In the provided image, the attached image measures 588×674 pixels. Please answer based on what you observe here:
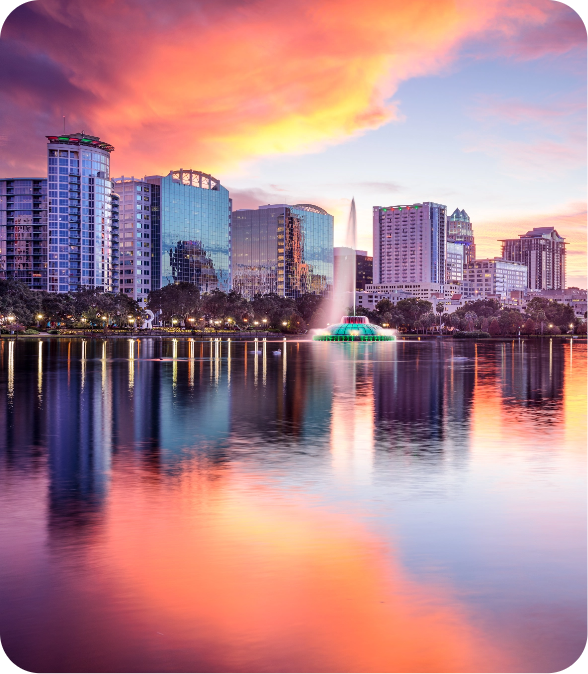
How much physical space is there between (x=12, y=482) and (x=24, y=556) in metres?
4.94

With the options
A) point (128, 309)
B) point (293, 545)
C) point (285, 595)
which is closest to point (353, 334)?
point (128, 309)

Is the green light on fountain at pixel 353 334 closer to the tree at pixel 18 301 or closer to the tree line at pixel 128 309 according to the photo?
the tree line at pixel 128 309

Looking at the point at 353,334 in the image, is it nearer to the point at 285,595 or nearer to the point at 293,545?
the point at 293,545

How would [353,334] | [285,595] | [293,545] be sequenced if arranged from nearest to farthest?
[285,595], [293,545], [353,334]

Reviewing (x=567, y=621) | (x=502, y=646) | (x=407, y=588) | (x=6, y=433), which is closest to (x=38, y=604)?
(x=407, y=588)

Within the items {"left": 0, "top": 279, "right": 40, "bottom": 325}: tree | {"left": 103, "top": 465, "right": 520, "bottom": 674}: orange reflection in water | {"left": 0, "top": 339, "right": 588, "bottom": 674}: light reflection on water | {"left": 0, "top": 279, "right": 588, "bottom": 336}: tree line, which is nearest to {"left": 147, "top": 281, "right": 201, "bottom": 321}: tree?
{"left": 0, "top": 279, "right": 588, "bottom": 336}: tree line

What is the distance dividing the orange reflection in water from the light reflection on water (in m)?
0.03

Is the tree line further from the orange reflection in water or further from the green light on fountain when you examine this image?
the orange reflection in water

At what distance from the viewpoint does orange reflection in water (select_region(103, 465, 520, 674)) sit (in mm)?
6652

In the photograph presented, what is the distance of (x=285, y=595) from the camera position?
7.96m

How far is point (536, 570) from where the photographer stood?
8.88m

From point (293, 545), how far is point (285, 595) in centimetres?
185

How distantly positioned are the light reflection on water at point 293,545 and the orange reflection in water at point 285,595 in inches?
1.1

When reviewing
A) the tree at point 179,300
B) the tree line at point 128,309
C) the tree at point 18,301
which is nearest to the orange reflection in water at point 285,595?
the tree at point 18,301
